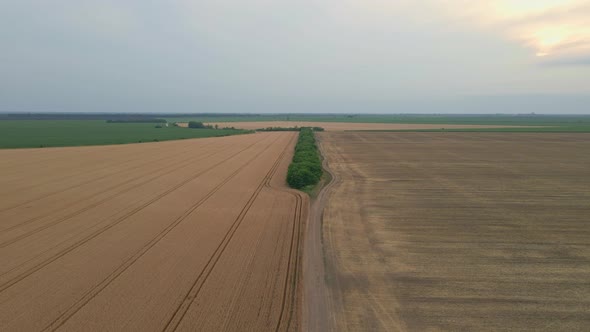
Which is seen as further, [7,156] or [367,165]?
[7,156]

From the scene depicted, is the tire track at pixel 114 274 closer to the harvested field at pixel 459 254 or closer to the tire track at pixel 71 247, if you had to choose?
the tire track at pixel 71 247

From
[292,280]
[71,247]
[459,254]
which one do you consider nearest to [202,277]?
[292,280]

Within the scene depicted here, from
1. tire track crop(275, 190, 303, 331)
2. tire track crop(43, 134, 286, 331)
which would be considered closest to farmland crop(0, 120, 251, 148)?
tire track crop(43, 134, 286, 331)

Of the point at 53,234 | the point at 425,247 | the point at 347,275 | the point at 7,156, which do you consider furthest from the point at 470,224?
the point at 7,156

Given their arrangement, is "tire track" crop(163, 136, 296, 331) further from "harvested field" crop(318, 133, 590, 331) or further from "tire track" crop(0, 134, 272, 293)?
"tire track" crop(0, 134, 272, 293)

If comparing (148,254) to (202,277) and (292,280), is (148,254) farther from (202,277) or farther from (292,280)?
(292,280)

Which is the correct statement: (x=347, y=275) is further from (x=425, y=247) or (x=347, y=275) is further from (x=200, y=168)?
(x=200, y=168)

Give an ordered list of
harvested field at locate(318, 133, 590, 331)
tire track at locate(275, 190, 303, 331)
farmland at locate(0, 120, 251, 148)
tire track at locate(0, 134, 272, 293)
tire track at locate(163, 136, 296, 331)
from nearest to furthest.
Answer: tire track at locate(163, 136, 296, 331)
tire track at locate(275, 190, 303, 331)
harvested field at locate(318, 133, 590, 331)
tire track at locate(0, 134, 272, 293)
farmland at locate(0, 120, 251, 148)
